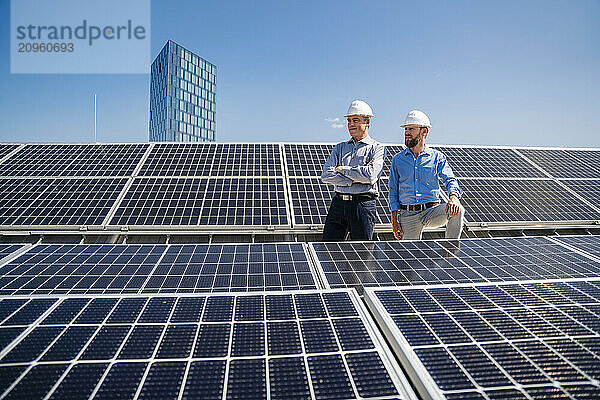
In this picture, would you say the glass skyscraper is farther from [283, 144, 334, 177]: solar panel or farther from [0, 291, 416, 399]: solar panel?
[0, 291, 416, 399]: solar panel

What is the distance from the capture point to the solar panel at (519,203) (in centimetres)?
747

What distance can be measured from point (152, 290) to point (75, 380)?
127 centimetres

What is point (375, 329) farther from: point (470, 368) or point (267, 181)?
point (267, 181)

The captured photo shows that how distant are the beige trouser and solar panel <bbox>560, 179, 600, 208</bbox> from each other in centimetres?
519

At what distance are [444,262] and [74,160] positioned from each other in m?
9.92

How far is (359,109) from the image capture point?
570 centimetres

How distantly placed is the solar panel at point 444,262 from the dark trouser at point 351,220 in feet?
3.41

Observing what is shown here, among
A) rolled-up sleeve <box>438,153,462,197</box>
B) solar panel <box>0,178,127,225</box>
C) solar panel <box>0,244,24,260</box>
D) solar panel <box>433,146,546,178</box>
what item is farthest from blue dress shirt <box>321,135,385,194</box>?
solar panel <box>0,178,127,225</box>

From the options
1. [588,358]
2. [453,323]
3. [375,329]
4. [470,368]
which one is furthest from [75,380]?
[588,358]

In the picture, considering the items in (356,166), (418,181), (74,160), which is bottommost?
(418,181)

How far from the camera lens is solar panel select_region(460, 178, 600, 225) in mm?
7473

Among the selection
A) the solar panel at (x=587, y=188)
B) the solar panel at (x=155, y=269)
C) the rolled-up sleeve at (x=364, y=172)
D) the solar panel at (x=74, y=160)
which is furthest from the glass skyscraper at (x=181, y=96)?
the solar panel at (x=155, y=269)

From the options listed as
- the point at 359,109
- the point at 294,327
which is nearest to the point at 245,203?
the point at 359,109

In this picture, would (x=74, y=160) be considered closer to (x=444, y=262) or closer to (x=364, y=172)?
(x=364, y=172)
